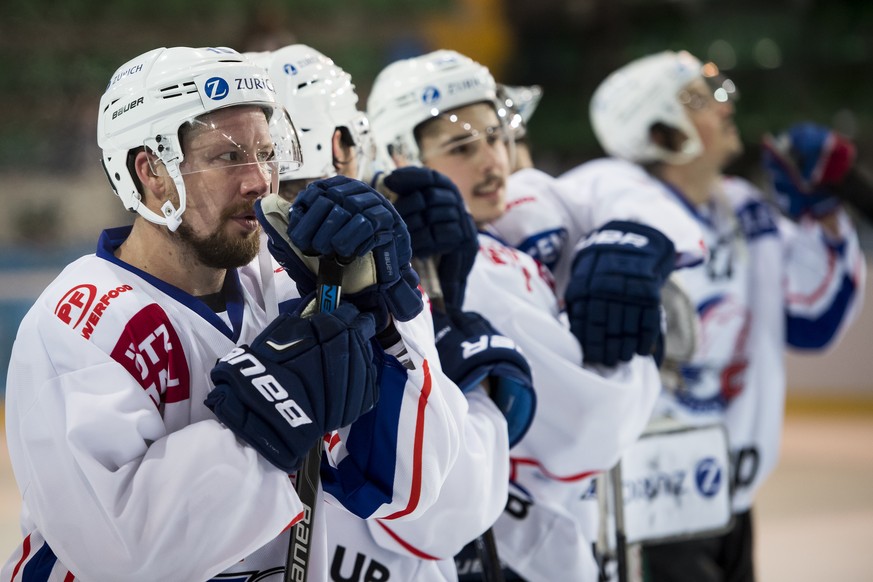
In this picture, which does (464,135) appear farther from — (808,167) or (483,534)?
(808,167)

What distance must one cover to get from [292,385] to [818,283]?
95.9 inches

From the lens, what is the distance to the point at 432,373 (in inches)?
61.9

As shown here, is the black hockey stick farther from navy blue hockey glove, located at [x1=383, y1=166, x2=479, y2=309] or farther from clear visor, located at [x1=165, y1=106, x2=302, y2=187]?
navy blue hockey glove, located at [x1=383, y1=166, x2=479, y2=309]

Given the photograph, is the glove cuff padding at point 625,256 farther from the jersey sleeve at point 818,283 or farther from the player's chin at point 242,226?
the jersey sleeve at point 818,283

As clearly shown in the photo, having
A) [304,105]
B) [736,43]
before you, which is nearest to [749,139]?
[736,43]

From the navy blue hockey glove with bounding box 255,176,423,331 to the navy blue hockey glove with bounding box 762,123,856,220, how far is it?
2221mm

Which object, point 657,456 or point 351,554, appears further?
point 657,456

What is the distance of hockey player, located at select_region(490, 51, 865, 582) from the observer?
3264mm

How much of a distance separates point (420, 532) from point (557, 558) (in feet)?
1.67

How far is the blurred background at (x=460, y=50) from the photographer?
718cm

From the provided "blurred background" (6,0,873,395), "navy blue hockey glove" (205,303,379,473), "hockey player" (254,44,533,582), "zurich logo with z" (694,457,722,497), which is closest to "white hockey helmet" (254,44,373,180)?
"hockey player" (254,44,533,582)

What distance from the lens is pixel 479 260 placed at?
2111 mm

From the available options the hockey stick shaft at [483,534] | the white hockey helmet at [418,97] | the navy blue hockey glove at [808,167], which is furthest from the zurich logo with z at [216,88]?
the navy blue hockey glove at [808,167]

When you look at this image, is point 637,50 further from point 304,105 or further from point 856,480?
point 304,105
